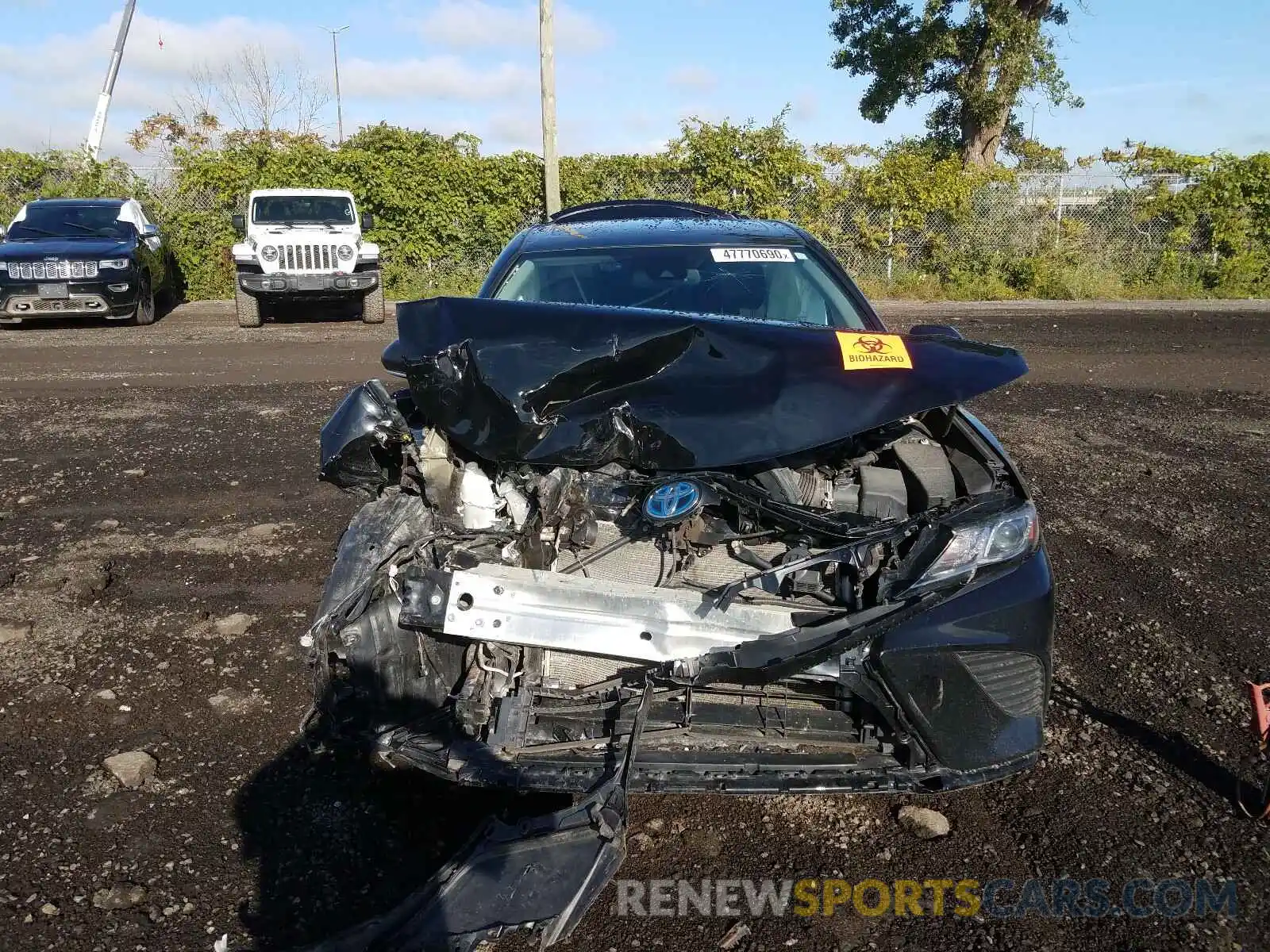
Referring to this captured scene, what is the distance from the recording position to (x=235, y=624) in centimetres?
416

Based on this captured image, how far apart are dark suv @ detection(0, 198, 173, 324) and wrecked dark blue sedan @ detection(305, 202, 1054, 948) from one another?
462 inches

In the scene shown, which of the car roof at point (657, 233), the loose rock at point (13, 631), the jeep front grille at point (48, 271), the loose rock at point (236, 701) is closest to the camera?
the loose rock at point (236, 701)

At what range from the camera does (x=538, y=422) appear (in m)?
2.86

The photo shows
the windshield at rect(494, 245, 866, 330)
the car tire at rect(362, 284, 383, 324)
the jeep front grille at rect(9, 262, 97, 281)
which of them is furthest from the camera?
the car tire at rect(362, 284, 383, 324)

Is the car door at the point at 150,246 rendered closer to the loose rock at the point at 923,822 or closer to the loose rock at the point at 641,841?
the loose rock at the point at 641,841

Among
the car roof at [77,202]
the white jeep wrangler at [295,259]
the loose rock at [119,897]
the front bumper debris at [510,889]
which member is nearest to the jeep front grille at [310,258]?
the white jeep wrangler at [295,259]

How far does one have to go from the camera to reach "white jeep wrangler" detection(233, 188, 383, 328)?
1312cm

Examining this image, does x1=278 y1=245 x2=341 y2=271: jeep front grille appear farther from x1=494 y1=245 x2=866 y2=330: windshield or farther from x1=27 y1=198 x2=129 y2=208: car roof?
x1=494 y1=245 x2=866 y2=330: windshield

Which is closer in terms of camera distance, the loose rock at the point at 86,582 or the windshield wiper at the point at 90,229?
the loose rock at the point at 86,582

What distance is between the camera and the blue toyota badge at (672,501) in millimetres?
2656

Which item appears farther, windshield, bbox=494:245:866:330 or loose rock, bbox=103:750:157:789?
windshield, bbox=494:245:866:330

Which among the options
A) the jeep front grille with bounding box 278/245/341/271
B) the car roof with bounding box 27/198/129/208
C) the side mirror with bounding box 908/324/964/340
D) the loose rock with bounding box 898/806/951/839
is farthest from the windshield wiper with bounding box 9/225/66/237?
the loose rock with bounding box 898/806/951/839

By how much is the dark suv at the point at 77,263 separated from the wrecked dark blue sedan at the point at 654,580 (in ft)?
38.5

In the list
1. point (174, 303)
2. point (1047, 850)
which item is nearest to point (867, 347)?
point (1047, 850)
